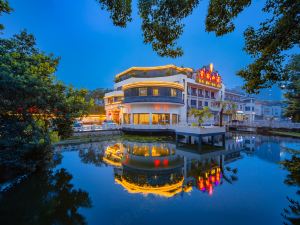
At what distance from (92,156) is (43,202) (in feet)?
25.8

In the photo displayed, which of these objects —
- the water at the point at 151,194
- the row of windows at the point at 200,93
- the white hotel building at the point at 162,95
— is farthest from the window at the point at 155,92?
the water at the point at 151,194

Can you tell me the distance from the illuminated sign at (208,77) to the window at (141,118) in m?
18.5

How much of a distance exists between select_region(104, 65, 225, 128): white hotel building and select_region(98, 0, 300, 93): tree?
11374mm

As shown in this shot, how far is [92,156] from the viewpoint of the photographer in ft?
49.4

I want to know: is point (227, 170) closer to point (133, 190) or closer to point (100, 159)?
point (133, 190)

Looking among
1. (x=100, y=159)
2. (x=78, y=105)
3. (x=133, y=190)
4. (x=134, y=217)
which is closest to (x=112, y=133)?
(x=100, y=159)

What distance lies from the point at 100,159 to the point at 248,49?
1310cm

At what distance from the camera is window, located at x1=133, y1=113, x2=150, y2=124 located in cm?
2973

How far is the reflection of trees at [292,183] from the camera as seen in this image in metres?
6.29

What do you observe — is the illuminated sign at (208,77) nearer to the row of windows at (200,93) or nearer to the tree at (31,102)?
the row of windows at (200,93)

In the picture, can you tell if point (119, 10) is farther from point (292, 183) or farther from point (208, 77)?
point (208, 77)

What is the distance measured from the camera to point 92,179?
9906 mm

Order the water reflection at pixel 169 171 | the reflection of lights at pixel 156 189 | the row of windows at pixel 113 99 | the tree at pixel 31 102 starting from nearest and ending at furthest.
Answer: the tree at pixel 31 102, the reflection of lights at pixel 156 189, the water reflection at pixel 169 171, the row of windows at pixel 113 99

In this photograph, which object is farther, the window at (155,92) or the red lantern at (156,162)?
the window at (155,92)
